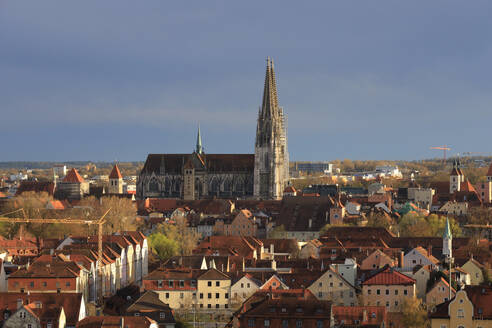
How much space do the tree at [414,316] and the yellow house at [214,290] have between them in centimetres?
1718

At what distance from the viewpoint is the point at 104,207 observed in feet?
600

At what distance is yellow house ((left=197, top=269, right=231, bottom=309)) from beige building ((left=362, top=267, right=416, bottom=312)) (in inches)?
427

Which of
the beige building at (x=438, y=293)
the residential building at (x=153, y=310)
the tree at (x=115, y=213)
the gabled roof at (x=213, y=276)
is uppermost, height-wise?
the tree at (x=115, y=213)

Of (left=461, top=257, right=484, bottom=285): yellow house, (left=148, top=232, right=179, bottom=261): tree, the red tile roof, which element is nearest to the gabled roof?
the red tile roof

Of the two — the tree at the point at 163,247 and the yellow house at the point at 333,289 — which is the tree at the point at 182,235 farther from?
the yellow house at the point at 333,289

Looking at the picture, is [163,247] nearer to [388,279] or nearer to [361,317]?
[388,279]

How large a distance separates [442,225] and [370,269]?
48769mm

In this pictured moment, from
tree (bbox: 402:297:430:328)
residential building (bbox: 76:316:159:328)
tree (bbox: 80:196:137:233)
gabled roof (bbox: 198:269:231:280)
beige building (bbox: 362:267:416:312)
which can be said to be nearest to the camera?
residential building (bbox: 76:316:159:328)

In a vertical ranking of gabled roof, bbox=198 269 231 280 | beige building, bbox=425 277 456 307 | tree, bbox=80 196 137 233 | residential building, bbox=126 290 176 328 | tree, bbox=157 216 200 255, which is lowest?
residential building, bbox=126 290 176 328

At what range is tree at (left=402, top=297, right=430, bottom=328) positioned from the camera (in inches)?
2884

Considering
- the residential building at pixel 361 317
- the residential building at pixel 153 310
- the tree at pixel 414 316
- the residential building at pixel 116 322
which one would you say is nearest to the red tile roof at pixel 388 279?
the tree at pixel 414 316

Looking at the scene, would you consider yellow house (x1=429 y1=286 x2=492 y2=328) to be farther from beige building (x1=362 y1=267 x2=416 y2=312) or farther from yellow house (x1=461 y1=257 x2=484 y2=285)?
yellow house (x1=461 y1=257 x2=484 y2=285)

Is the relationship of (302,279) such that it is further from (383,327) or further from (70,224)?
(70,224)

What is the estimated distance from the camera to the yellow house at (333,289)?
8700cm
